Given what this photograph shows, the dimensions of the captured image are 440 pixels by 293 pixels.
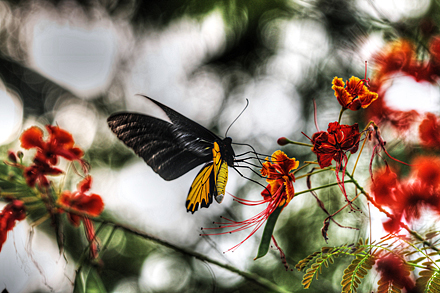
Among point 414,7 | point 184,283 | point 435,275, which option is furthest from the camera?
point 184,283

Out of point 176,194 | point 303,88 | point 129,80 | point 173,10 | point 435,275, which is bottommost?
point 176,194

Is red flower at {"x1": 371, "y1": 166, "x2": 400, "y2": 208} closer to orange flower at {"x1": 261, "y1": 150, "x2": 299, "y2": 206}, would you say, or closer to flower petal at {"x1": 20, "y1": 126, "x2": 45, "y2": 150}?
orange flower at {"x1": 261, "y1": 150, "x2": 299, "y2": 206}

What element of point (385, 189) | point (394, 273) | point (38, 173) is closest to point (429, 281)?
point (394, 273)

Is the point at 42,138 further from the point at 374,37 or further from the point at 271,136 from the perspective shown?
the point at 271,136

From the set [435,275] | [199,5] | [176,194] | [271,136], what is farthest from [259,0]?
[435,275]

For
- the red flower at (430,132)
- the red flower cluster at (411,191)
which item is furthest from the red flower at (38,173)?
the red flower at (430,132)

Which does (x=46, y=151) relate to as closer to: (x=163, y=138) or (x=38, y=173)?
(x=38, y=173)
